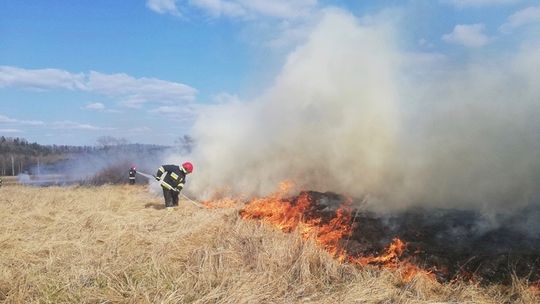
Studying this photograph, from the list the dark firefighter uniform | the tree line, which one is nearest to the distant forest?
the tree line

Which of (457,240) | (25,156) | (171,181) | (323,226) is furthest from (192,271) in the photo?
(25,156)

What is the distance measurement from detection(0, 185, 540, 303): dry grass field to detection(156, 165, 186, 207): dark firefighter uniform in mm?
3845

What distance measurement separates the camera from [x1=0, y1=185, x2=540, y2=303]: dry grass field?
616 cm

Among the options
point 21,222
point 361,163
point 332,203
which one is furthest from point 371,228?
point 21,222

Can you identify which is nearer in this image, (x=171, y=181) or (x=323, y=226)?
(x=323, y=226)

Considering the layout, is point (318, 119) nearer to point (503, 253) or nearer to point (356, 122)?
point (356, 122)

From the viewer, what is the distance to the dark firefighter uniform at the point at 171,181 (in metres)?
15.3

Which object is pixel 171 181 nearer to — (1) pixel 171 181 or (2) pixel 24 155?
(1) pixel 171 181

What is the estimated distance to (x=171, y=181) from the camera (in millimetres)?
15438

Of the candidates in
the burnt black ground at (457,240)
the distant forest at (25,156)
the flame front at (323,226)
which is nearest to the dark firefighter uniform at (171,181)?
the flame front at (323,226)

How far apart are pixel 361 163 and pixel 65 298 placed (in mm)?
12273

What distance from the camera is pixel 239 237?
383 inches

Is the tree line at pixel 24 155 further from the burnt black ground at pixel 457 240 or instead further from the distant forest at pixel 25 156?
the burnt black ground at pixel 457 240

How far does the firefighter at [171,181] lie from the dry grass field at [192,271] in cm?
384
